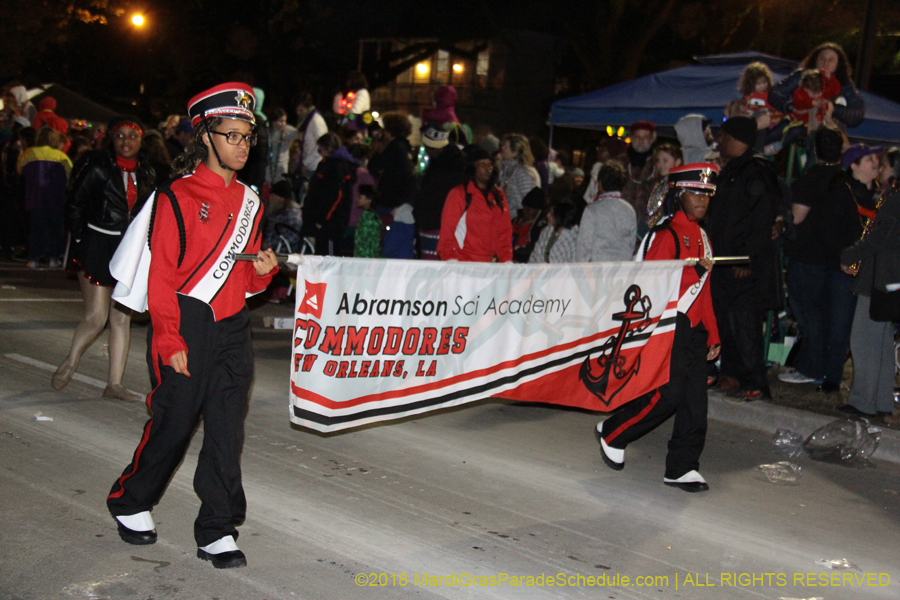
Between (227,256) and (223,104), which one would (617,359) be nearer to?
(227,256)

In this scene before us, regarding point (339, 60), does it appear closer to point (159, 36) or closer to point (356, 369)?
point (159, 36)

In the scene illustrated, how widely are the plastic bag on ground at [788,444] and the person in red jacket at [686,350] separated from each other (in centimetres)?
140

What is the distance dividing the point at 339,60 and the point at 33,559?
121 ft

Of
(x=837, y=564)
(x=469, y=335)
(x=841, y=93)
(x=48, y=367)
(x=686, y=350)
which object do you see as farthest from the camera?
(x=841, y=93)

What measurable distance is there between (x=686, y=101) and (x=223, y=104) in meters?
8.82

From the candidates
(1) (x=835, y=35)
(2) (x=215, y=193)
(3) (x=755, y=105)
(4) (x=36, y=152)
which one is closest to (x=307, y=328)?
(2) (x=215, y=193)

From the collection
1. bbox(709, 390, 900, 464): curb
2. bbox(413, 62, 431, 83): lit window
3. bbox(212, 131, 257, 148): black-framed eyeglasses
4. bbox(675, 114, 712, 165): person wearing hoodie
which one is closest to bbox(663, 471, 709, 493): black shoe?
bbox(709, 390, 900, 464): curb

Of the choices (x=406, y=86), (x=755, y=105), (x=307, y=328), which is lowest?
(x=307, y=328)

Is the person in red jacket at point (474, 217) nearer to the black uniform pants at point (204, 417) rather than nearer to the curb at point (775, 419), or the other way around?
the curb at point (775, 419)

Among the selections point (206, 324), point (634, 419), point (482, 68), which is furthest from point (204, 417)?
point (482, 68)

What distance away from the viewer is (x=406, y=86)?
44000mm

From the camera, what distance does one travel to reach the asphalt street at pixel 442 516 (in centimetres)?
436

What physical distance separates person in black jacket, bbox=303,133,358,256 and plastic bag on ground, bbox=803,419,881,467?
23.4 ft

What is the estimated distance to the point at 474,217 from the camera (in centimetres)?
871
